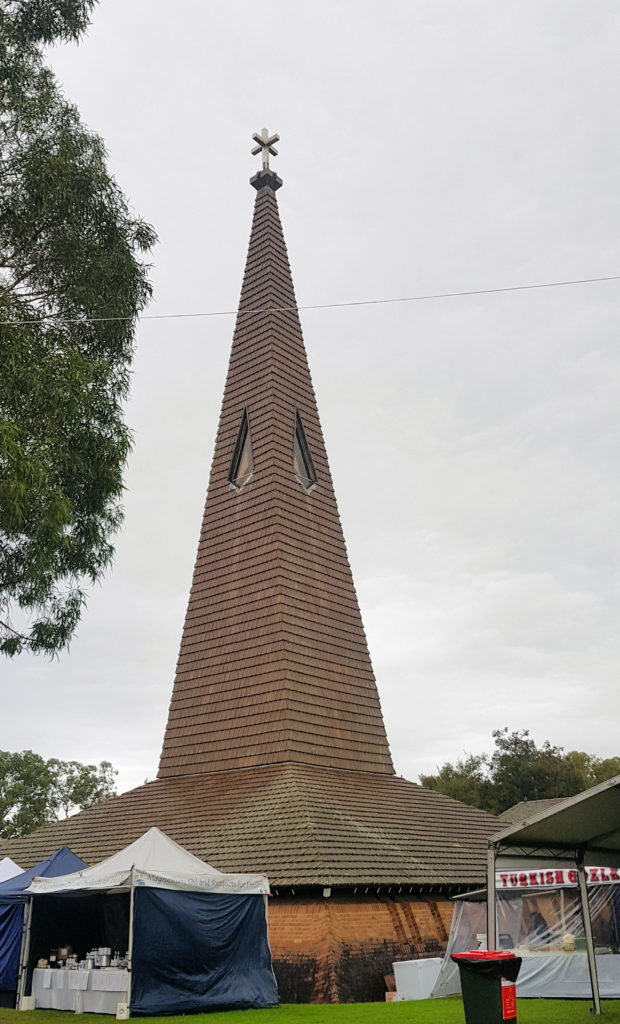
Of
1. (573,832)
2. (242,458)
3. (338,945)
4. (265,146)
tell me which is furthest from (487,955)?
(265,146)

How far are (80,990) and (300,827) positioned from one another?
4.58 m

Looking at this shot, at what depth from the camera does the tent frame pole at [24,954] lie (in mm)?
13000

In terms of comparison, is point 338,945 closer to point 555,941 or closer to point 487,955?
point 555,941

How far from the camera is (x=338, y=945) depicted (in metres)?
13.8

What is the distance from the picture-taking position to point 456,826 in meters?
19.4

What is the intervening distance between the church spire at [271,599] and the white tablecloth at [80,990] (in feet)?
21.3

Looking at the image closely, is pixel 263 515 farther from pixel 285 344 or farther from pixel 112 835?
pixel 112 835

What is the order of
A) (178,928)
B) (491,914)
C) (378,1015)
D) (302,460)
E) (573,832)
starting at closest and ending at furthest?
(491,914)
(573,832)
(378,1015)
(178,928)
(302,460)

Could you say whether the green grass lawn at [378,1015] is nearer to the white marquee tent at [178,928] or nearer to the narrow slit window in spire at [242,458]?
the white marquee tent at [178,928]

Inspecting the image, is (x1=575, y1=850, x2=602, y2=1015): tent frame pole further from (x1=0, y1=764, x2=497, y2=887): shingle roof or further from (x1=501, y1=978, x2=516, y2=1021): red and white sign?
(x1=0, y1=764, x2=497, y2=887): shingle roof

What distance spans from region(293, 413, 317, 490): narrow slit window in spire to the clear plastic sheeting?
1283 cm

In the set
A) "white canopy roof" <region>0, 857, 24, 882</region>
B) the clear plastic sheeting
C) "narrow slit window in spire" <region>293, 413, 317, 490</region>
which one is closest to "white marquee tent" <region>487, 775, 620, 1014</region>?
the clear plastic sheeting

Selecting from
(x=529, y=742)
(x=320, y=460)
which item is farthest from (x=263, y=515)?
(x=529, y=742)

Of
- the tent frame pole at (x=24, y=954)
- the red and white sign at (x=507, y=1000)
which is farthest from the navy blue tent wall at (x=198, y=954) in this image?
the red and white sign at (x=507, y=1000)
